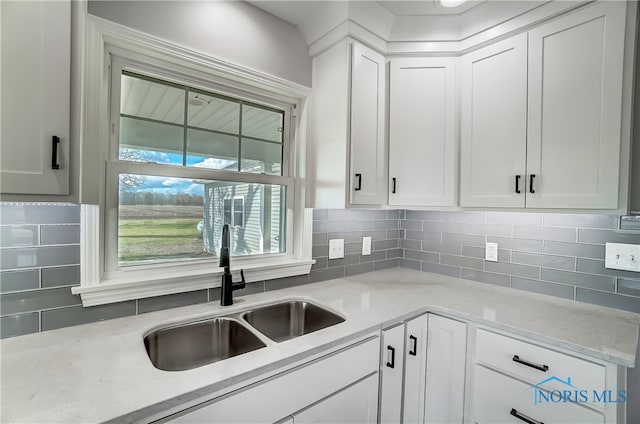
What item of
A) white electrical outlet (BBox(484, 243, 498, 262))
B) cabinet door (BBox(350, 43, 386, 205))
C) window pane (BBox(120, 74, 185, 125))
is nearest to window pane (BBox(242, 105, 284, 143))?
window pane (BBox(120, 74, 185, 125))

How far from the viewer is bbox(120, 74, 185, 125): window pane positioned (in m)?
1.32

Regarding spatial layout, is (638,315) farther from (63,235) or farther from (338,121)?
(63,235)

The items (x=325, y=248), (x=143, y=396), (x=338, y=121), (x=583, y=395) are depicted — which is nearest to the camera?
(x=143, y=396)

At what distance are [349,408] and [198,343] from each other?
2.25 feet

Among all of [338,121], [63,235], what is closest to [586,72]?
[338,121]

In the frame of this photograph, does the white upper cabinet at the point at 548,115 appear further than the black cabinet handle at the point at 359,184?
No

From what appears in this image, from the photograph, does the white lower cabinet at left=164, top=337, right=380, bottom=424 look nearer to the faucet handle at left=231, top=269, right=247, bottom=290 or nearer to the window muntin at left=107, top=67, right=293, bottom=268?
the faucet handle at left=231, top=269, right=247, bottom=290

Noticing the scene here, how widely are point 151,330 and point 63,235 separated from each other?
0.49 metres

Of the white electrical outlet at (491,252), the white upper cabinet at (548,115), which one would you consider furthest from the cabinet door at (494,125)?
the white electrical outlet at (491,252)

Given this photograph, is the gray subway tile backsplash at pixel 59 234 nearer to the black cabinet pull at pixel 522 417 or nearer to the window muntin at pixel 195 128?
the window muntin at pixel 195 128

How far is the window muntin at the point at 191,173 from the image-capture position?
→ 1.33 meters

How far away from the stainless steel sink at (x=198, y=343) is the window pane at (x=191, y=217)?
0.38m

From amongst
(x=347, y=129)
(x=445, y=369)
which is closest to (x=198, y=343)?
(x=445, y=369)

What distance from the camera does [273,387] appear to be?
955mm
